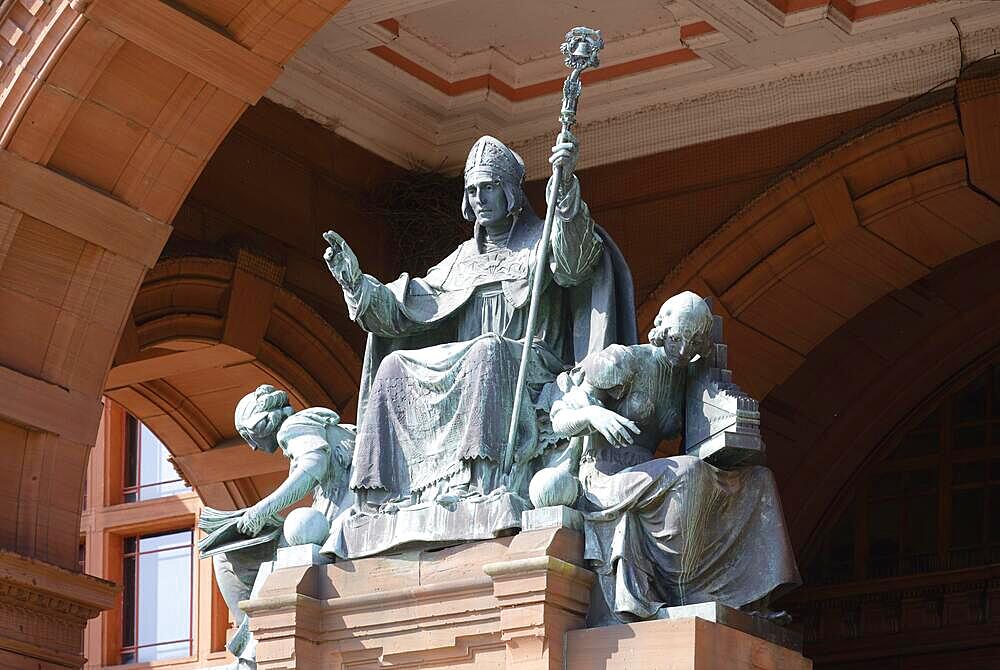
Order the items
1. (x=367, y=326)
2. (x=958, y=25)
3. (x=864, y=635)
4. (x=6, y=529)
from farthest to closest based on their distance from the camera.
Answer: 1. (x=864, y=635)
2. (x=958, y=25)
3. (x=6, y=529)
4. (x=367, y=326)

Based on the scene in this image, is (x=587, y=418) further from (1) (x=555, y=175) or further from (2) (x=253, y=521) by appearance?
(2) (x=253, y=521)

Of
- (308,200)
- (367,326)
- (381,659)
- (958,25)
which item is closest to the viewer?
(381,659)

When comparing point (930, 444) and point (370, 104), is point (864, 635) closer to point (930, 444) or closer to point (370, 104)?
point (930, 444)

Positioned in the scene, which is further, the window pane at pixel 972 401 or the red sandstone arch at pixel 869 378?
the window pane at pixel 972 401

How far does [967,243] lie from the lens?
13.6 meters

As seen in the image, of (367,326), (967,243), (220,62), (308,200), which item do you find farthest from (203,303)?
(367,326)

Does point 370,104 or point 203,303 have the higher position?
point 370,104

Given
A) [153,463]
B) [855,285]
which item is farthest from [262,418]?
[153,463]

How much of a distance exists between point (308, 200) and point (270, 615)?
7.00 m

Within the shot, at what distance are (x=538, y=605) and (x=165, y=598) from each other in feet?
48.8

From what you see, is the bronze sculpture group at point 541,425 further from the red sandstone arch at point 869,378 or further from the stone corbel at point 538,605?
the red sandstone arch at point 869,378

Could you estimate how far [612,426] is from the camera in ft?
23.9

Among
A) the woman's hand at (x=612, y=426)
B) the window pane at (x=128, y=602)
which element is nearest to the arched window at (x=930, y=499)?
the woman's hand at (x=612, y=426)

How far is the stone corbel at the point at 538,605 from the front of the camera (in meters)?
7.07
